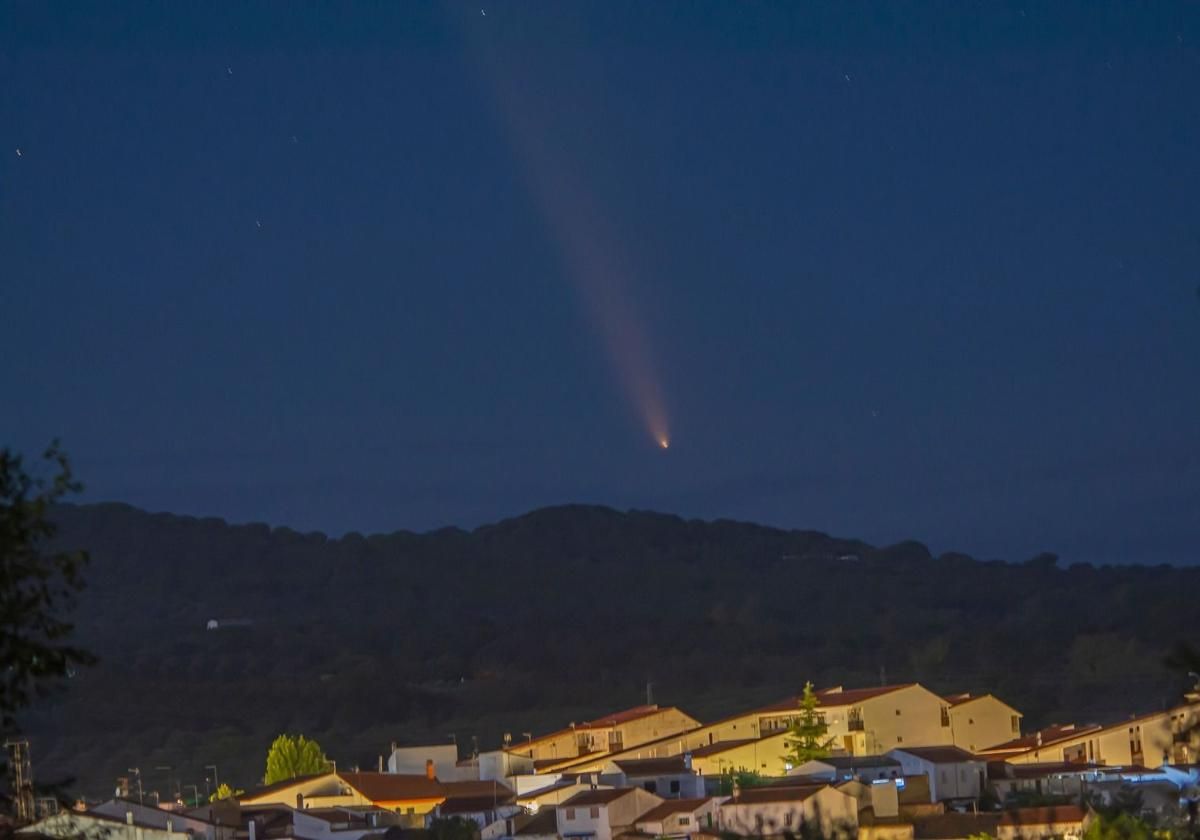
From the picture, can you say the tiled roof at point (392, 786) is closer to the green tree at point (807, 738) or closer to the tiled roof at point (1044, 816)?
the green tree at point (807, 738)

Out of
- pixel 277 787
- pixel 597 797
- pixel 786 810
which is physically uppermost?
pixel 277 787

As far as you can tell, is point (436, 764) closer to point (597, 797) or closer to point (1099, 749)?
point (1099, 749)

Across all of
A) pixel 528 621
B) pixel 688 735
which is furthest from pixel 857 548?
pixel 688 735

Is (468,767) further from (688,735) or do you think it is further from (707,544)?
(707,544)

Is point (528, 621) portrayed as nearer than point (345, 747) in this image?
No

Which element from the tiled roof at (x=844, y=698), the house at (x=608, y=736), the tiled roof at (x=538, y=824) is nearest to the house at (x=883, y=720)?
the tiled roof at (x=844, y=698)

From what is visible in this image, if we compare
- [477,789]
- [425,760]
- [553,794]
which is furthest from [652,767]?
[425,760]

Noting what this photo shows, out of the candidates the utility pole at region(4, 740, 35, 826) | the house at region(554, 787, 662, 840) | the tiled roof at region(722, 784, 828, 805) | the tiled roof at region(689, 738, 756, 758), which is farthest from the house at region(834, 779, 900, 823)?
the utility pole at region(4, 740, 35, 826)

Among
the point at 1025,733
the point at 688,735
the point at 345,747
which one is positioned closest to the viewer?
the point at 688,735
